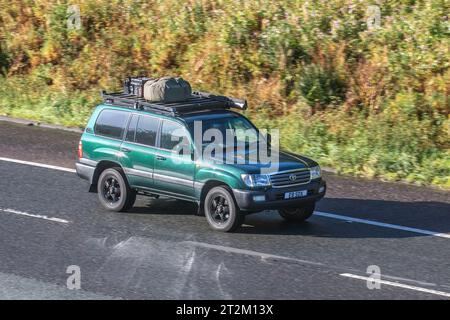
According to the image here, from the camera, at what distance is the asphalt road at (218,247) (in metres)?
11.1

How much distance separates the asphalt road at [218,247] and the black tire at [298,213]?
5.3 inches

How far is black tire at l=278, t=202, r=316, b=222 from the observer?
1398cm

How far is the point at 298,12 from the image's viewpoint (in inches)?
847

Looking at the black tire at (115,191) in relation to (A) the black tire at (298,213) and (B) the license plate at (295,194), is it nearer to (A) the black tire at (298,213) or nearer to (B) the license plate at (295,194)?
(A) the black tire at (298,213)

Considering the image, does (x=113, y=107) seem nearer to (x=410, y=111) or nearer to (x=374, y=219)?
(x=374, y=219)

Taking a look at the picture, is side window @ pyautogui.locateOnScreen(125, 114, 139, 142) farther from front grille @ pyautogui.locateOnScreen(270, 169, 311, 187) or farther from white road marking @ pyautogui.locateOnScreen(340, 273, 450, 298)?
white road marking @ pyautogui.locateOnScreen(340, 273, 450, 298)

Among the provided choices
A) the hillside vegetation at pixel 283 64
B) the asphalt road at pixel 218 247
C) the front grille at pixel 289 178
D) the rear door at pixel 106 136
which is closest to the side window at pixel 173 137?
the rear door at pixel 106 136

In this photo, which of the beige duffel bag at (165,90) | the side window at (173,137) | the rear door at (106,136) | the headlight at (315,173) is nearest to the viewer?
the headlight at (315,173)

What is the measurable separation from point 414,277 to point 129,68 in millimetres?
13142

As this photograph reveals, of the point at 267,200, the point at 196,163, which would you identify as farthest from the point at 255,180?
the point at 196,163

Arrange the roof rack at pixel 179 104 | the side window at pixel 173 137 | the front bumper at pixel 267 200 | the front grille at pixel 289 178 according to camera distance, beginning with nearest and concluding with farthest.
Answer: the front bumper at pixel 267 200
the front grille at pixel 289 178
the side window at pixel 173 137
the roof rack at pixel 179 104

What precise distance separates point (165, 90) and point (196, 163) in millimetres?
1468

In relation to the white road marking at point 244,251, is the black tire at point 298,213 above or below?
above

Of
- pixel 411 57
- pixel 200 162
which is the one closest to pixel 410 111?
pixel 411 57
